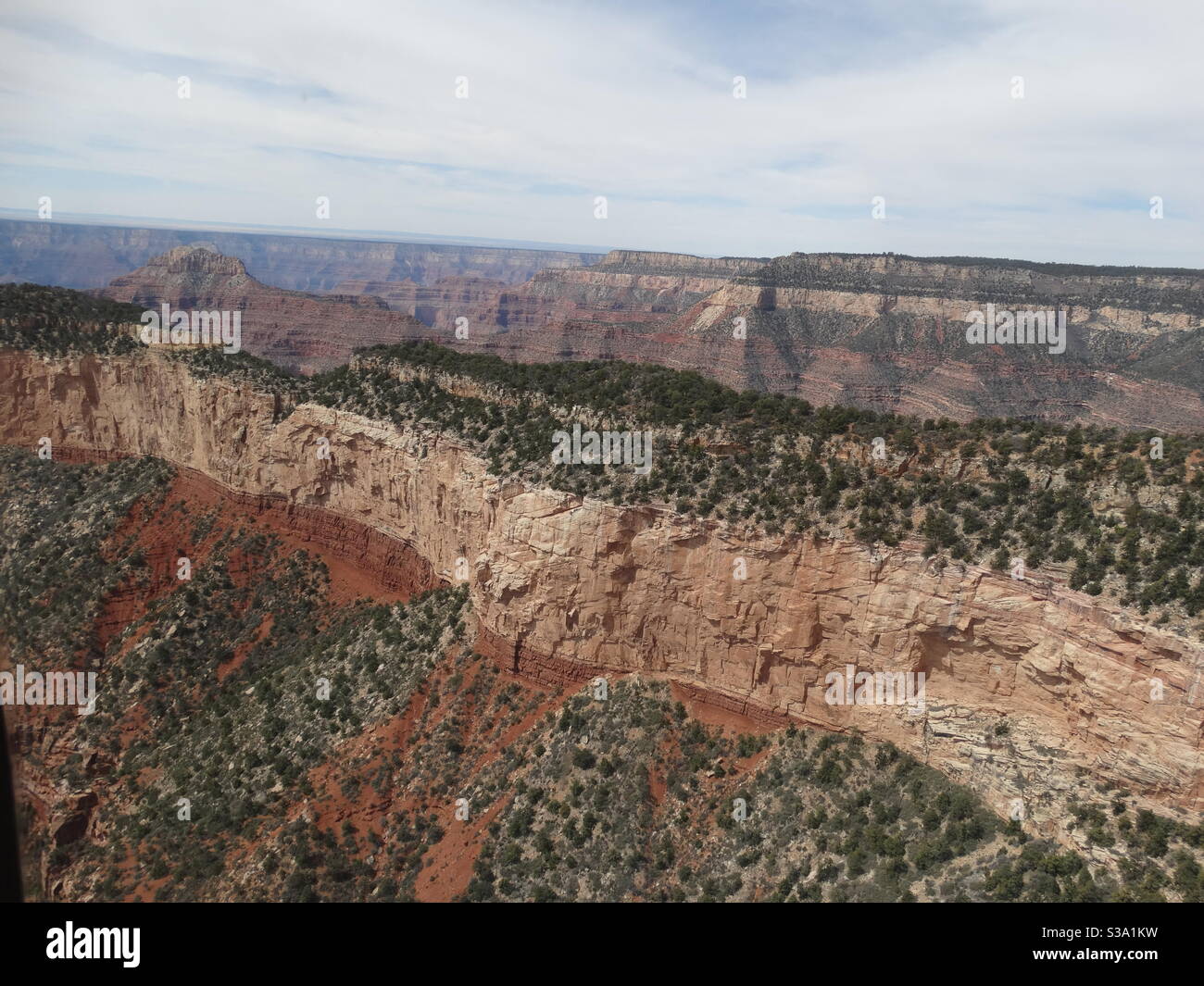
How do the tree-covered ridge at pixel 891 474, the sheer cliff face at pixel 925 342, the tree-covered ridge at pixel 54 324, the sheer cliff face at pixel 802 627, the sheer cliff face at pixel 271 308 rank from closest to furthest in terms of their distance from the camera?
the sheer cliff face at pixel 802 627 < the tree-covered ridge at pixel 891 474 < the tree-covered ridge at pixel 54 324 < the sheer cliff face at pixel 925 342 < the sheer cliff face at pixel 271 308

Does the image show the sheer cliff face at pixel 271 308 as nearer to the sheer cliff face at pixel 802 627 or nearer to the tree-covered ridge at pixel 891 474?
the sheer cliff face at pixel 802 627

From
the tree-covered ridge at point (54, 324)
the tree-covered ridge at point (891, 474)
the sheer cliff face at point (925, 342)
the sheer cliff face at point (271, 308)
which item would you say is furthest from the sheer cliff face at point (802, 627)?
the sheer cliff face at point (271, 308)

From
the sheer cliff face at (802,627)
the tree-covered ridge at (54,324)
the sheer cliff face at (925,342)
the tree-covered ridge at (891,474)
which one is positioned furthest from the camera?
the sheer cliff face at (925,342)

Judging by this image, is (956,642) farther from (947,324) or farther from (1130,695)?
(947,324)

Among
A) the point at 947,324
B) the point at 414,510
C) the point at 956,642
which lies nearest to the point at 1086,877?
the point at 956,642

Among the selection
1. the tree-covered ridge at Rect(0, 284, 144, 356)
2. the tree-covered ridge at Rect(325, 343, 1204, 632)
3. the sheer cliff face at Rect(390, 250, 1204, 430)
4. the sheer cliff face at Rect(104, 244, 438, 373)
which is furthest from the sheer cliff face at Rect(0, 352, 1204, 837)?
the sheer cliff face at Rect(104, 244, 438, 373)

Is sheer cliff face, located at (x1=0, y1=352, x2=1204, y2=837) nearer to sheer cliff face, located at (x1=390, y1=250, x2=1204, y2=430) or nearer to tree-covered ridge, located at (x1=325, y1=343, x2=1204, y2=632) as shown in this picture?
tree-covered ridge, located at (x1=325, y1=343, x2=1204, y2=632)

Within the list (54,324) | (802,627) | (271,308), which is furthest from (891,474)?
(271,308)

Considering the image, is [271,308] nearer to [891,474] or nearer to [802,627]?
[891,474]
